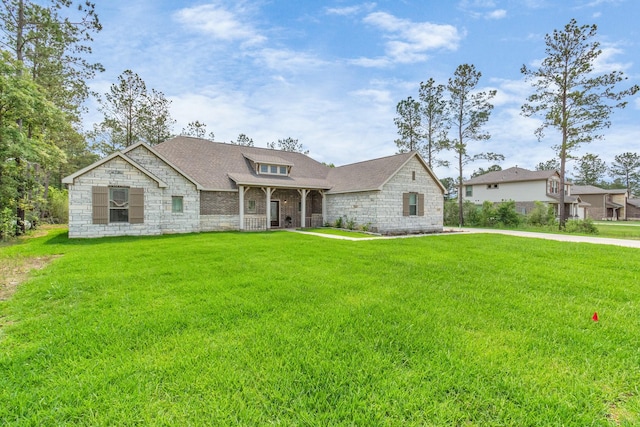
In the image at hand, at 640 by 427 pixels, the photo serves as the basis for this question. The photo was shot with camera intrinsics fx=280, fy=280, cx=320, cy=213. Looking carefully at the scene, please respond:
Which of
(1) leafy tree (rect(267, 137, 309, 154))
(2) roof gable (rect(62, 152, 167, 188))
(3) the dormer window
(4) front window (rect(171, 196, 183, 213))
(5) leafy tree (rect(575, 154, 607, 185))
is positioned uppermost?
(1) leafy tree (rect(267, 137, 309, 154))

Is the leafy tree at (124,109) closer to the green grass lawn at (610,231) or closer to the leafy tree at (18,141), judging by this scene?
the leafy tree at (18,141)

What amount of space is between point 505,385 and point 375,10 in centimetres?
1208

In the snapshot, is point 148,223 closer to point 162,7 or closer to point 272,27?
point 162,7

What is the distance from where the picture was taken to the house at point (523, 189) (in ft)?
99.5

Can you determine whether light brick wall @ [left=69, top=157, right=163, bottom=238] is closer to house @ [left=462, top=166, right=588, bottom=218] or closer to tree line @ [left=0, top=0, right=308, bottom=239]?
tree line @ [left=0, top=0, right=308, bottom=239]

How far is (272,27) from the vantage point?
36.1 ft

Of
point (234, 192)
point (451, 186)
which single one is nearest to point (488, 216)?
point (234, 192)

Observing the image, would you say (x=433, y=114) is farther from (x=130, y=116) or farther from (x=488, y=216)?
(x=130, y=116)

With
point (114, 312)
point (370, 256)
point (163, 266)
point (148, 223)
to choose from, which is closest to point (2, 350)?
point (114, 312)

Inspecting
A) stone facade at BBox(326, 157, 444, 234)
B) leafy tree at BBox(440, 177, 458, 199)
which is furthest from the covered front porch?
leafy tree at BBox(440, 177, 458, 199)

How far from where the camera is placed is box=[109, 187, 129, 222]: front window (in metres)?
12.9

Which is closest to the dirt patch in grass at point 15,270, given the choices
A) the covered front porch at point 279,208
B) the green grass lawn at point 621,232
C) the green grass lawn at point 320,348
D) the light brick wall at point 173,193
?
the green grass lawn at point 320,348

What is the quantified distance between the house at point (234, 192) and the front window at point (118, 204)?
4 cm

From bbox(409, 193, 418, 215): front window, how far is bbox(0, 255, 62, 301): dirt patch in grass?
53.2 feet
